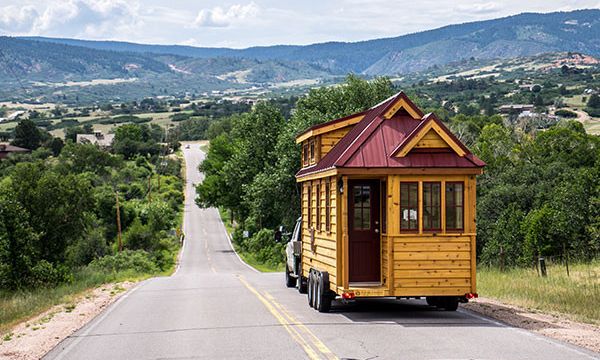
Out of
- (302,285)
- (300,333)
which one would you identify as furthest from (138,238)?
(300,333)

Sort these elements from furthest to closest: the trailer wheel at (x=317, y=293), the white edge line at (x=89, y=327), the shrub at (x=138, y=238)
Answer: the shrub at (x=138, y=238)
the trailer wheel at (x=317, y=293)
the white edge line at (x=89, y=327)

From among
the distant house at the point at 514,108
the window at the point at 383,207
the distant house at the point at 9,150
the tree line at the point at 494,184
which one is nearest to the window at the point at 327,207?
the window at the point at 383,207

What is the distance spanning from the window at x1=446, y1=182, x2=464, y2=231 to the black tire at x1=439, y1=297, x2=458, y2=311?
5.99ft

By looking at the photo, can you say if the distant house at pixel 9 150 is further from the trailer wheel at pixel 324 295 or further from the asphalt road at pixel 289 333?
the trailer wheel at pixel 324 295

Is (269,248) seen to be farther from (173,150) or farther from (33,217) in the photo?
(173,150)

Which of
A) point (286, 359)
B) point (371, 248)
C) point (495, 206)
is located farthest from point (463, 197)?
point (495, 206)

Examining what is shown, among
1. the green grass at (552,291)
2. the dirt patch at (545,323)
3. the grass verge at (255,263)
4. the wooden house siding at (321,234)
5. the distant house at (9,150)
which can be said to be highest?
the distant house at (9,150)

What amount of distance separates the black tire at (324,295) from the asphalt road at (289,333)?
280mm

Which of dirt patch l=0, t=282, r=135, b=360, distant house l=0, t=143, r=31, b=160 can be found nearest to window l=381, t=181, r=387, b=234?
dirt patch l=0, t=282, r=135, b=360

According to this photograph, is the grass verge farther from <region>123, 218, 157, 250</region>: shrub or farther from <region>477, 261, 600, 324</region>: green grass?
<region>477, 261, 600, 324</region>: green grass

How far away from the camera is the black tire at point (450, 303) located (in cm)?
1911

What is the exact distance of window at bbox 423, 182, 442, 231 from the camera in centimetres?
1809

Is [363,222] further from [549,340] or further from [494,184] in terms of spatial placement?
[494,184]

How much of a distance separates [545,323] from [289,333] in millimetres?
4847
